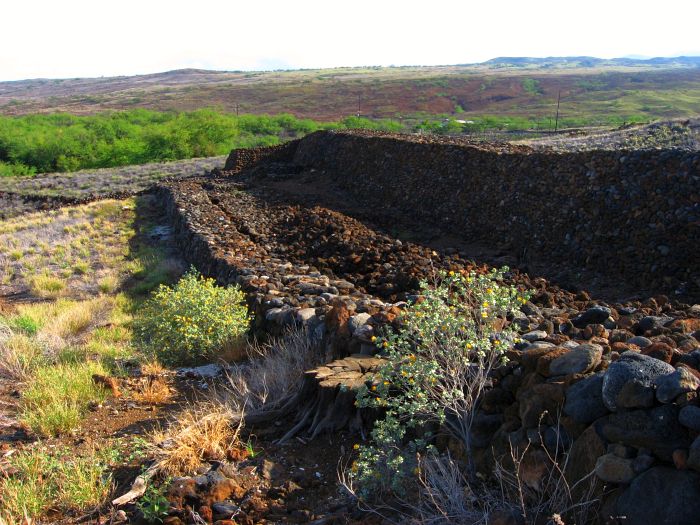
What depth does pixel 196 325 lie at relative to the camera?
7.11m

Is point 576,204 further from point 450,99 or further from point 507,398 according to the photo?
point 450,99

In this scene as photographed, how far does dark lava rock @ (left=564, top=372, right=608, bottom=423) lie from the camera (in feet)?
9.84

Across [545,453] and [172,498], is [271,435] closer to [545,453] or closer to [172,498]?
[172,498]

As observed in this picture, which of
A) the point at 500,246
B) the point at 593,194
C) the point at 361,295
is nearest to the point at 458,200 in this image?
the point at 500,246

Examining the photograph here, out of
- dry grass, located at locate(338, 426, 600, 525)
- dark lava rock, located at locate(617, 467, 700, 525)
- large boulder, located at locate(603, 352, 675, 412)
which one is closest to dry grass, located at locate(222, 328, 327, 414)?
dry grass, located at locate(338, 426, 600, 525)

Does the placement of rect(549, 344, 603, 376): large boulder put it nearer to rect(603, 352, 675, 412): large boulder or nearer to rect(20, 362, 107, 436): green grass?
rect(603, 352, 675, 412): large boulder

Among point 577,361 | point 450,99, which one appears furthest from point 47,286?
point 450,99

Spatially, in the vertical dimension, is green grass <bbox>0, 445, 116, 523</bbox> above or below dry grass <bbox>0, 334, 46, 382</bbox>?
above

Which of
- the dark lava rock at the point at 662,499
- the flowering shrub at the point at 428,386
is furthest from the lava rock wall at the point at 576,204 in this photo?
the dark lava rock at the point at 662,499

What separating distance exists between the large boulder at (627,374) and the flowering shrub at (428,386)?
0.84 metres

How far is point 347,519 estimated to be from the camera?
343 centimetres

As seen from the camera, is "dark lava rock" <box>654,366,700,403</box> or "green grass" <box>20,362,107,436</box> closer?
"dark lava rock" <box>654,366,700,403</box>

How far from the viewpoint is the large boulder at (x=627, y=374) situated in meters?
2.85

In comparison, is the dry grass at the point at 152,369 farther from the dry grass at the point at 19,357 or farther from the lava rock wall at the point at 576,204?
the lava rock wall at the point at 576,204
